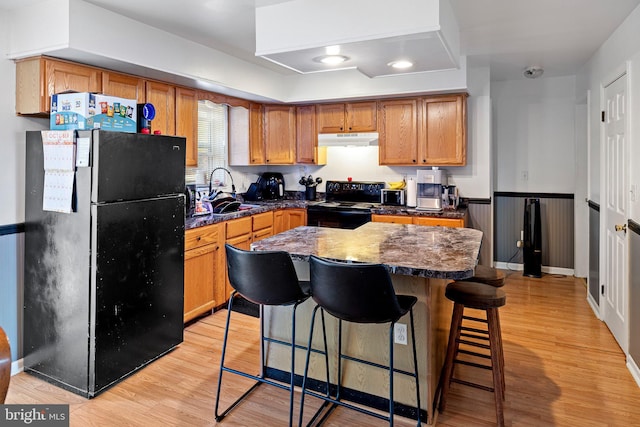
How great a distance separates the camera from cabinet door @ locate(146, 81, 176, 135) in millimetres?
3432

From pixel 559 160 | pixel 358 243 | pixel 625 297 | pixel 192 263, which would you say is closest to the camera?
pixel 358 243

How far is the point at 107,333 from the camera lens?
99.4 inches

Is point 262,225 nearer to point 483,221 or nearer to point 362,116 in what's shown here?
point 362,116

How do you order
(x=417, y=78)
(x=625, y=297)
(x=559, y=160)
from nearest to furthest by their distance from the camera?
(x=625, y=297) → (x=417, y=78) → (x=559, y=160)

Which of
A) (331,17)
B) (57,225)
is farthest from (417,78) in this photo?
(57,225)

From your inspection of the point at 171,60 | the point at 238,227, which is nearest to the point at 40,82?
the point at 171,60

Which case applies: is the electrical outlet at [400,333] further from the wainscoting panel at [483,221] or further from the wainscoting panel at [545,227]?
the wainscoting panel at [545,227]

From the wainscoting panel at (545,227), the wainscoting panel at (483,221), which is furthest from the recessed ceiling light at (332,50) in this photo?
the wainscoting panel at (545,227)

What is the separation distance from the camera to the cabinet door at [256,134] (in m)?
4.86

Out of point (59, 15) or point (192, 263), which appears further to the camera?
point (192, 263)

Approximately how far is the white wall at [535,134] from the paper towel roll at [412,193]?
1393 millimetres

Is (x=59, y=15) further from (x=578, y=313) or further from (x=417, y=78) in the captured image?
(x=578, y=313)

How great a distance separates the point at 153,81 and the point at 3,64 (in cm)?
102

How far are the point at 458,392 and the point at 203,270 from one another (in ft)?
7.30
